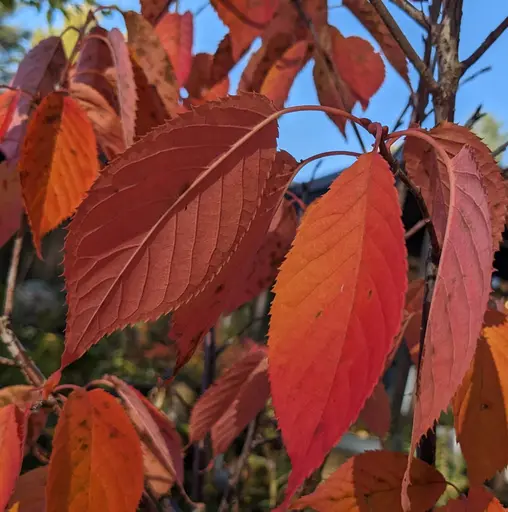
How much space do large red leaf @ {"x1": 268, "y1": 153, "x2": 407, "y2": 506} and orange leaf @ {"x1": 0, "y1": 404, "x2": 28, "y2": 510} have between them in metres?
0.25

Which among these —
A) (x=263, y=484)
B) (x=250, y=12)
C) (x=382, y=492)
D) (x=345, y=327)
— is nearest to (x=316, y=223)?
(x=345, y=327)

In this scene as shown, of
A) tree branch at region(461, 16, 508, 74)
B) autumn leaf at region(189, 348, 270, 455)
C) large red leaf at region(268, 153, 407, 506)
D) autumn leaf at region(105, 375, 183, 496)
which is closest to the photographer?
large red leaf at region(268, 153, 407, 506)

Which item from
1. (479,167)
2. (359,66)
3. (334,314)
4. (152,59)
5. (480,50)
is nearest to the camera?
(334,314)

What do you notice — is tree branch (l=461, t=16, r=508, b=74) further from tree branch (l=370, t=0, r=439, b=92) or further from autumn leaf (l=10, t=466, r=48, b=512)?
autumn leaf (l=10, t=466, r=48, b=512)

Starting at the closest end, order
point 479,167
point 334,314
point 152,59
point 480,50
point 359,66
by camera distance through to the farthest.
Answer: point 334,314 → point 479,167 → point 480,50 → point 152,59 → point 359,66

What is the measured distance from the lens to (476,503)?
0.35 metres

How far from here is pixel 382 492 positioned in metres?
0.37

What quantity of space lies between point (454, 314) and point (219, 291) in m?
0.13

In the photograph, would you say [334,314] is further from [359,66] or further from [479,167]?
[359,66]

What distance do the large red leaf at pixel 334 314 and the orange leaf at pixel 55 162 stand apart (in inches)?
10.8

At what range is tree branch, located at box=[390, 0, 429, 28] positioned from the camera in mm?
468

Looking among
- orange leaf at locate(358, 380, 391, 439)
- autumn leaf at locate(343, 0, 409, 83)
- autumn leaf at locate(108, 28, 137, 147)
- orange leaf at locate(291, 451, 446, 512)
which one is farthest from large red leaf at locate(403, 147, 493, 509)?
orange leaf at locate(358, 380, 391, 439)

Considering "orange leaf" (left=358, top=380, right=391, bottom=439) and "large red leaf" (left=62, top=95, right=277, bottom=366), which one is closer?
"large red leaf" (left=62, top=95, right=277, bottom=366)

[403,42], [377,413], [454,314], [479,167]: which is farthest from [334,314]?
[377,413]
